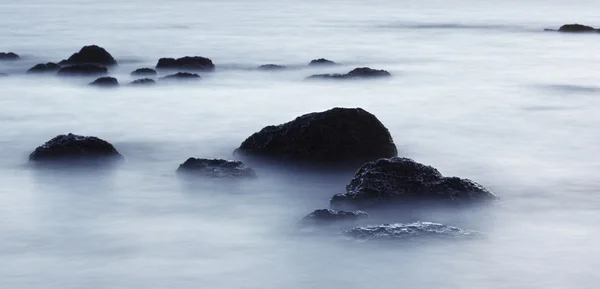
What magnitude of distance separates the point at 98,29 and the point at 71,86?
1820cm

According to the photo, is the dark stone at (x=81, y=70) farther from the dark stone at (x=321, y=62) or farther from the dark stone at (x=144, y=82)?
the dark stone at (x=321, y=62)

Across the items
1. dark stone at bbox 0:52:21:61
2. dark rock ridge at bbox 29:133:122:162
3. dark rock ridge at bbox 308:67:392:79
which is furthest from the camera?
dark stone at bbox 0:52:21:61

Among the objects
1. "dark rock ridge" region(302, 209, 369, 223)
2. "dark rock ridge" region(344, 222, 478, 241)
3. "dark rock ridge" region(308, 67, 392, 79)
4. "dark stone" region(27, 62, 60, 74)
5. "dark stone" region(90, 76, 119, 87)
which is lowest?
"dark rock ridge" region(344, 222, 478, 241)

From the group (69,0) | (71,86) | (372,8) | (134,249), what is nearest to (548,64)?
(71,86)

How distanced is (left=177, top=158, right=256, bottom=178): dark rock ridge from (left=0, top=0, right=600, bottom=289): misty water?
19 cm

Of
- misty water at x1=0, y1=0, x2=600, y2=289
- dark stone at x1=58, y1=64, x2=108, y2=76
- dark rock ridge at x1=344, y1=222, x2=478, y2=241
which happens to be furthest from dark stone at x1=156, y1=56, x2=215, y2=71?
dark rock ridge at x1=344, y1=222, x2=478, y2=241

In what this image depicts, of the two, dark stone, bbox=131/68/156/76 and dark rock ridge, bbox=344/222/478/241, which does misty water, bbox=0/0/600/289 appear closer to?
Answer: dark rock ridge, bbox=344/222/478/241

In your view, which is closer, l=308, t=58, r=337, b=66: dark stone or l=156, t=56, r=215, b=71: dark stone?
l=156, t=56, r=215, b=71: dark stone

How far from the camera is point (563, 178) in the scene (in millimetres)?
11109

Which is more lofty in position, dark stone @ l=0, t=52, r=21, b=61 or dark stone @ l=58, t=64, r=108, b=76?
dark stone @ l=0, t=52, r=21, b=61

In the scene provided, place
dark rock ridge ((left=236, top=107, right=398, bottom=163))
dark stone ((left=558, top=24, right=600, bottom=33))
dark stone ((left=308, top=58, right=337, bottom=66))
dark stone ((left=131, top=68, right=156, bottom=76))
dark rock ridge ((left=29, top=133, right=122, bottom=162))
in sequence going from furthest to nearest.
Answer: dark stone ((left=558, top=24, right=600, bottom=33))
dark stone ((left=308, top=58, right=337, bottom=66))
dark stone ((left=131, top=68, right=156, bottom=76))
dark rock ridge ((left=29, top=133, right=122, bottom=162))
dark rock ridge ((left=236, top=107, right=398, bottom=163))

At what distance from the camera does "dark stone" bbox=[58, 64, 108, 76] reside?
20906mm

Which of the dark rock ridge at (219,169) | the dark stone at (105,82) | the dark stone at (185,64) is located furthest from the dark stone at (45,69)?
the dark rock ridge at (219,169)

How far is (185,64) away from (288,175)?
12044 mm
